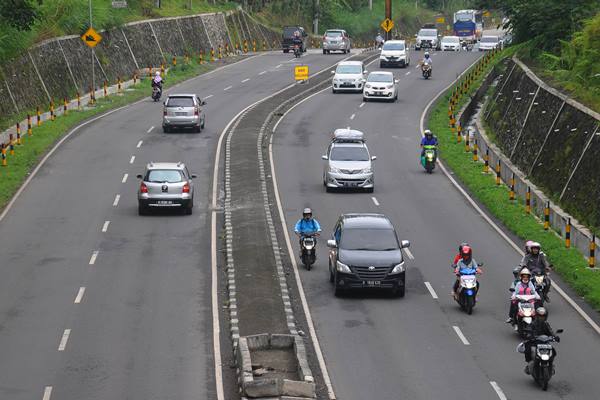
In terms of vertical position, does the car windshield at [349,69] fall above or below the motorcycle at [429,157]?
below

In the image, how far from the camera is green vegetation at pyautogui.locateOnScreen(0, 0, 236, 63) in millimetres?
42875

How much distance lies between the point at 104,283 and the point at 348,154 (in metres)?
16.0

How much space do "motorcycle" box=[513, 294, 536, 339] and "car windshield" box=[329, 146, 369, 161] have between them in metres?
19.8

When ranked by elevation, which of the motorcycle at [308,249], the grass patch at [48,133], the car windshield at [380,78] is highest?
the motorcycle at [308,249]

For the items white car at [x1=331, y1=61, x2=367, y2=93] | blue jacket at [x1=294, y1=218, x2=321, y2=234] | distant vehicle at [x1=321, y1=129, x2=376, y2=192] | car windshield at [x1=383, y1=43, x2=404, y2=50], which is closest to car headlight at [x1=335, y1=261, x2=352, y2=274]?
blue jacket at [x1=294, y1=218, x2=321, y2=234]

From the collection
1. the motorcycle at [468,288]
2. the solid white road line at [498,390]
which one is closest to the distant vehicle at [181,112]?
the motorcycle at [468,288]

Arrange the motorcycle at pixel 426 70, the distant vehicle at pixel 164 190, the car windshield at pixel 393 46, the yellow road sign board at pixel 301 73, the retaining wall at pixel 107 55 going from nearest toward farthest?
1. the distant vehicle at pixel 164 190
2. the retaining wall at pixel 107 55
3. the yellow road sign board at pixel 301 73
4. the motorcycle at pixel 426 70
5. the car windshield at pixel 393 46

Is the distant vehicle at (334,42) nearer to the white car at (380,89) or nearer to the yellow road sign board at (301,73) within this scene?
the yellow road sign board at (301,73)

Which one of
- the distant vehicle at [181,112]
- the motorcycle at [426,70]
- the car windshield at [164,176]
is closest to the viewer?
the car windshield at [164,176]

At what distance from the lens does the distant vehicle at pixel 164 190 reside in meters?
40.1

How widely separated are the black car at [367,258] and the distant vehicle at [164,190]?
10468 millimetres

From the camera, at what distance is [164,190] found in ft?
132

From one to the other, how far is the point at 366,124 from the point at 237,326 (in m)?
36.0

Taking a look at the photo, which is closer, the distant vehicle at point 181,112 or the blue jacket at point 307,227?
the blue jacket at point 307,227
